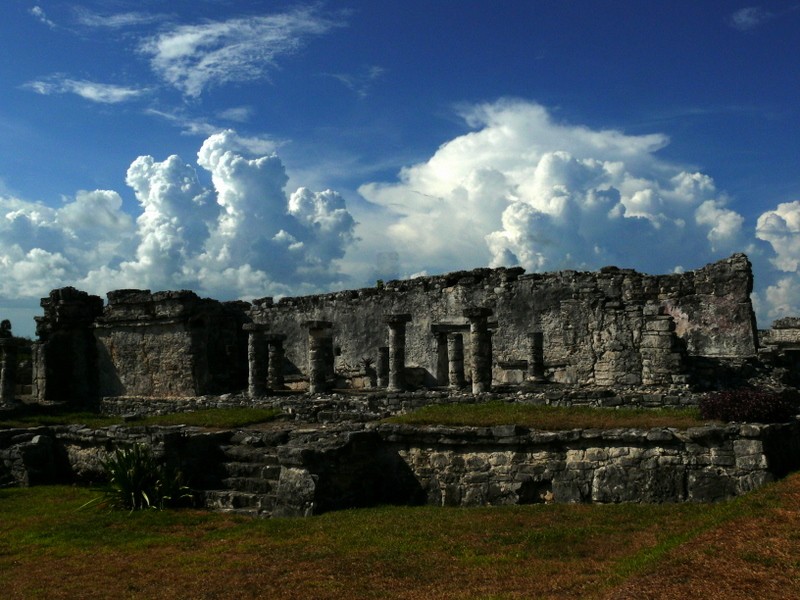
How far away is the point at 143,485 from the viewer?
38.6ft

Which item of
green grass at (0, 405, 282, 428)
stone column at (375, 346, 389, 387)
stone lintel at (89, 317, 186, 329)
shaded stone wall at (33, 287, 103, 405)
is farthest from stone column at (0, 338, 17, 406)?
stone column at (375, 346, 389, 387)

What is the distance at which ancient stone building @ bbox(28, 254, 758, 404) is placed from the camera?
19734 mm

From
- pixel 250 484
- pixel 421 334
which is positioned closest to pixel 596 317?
pixel 421 334

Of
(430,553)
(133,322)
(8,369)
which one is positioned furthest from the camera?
(133,322)

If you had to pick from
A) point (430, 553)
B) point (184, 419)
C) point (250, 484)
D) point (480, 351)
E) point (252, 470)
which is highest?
point (480, 351)

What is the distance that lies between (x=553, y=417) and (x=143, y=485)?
6596 mm

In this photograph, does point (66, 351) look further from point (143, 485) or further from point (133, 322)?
point (143, 485)

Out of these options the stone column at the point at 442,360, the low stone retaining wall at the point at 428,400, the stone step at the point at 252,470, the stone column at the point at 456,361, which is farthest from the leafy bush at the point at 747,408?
the stone column at the point at 442,360

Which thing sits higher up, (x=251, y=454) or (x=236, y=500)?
(x=251, y=454)

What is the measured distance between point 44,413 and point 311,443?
14605 mm

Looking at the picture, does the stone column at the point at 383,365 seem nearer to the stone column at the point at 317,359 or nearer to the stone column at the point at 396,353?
the stone column at the point at 317,359

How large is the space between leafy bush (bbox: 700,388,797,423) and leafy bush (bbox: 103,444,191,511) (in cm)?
795

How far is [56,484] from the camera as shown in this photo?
14.6 metres

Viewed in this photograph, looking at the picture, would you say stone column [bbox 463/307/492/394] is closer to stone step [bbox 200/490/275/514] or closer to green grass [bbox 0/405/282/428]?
green grass [bbox 0/405/282/428]
